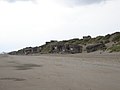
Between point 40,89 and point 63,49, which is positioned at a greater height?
point 63,49

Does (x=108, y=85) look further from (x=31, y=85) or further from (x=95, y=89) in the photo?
(x=31, y=85)

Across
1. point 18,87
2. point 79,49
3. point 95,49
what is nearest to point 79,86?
point 18,87

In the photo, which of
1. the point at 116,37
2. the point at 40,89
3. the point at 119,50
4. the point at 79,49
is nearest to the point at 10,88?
the point at 40,89

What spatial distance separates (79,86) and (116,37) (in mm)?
48699

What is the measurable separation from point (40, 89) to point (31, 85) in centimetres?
119

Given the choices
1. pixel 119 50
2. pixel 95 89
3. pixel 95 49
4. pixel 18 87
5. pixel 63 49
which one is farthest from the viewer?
pixel 63 49

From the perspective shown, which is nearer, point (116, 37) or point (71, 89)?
point (71, 89)

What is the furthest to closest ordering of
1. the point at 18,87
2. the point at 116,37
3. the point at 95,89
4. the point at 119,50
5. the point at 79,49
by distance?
the point at 79,49 < the point at 116,37 < the point at 119,50 < the point at 18,87 < the point at 95,89

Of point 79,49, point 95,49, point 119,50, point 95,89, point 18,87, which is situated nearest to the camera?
point 95,89

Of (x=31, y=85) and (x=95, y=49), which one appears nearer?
(x=31, y=85)

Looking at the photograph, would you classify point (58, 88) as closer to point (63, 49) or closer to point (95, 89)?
point (95, 89)

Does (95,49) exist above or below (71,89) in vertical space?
above

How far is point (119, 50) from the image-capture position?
39.5 metres

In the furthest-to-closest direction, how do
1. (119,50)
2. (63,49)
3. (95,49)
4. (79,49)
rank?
(63,49) < (79,49) < (95,49) < (119,50)
